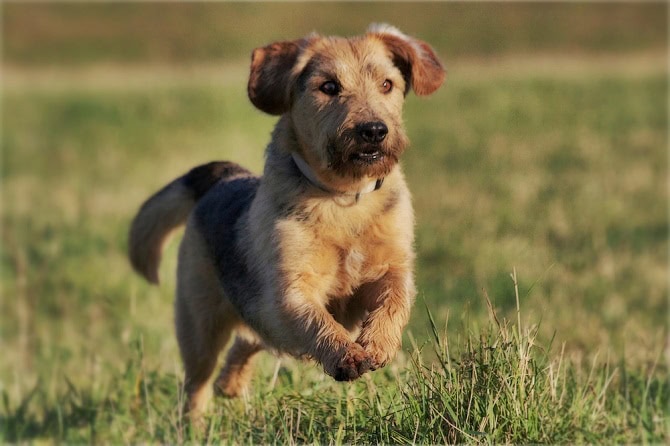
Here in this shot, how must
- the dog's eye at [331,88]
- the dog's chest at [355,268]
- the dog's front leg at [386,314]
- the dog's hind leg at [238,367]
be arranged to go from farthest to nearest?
the dog's hind leg at [238,367] < the dog's eye at [331,88] < the dog's chest at [355,268] < the dog's front leg at [386,314]

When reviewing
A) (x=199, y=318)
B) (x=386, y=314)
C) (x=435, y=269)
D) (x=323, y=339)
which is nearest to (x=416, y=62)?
(x=386, y=314)

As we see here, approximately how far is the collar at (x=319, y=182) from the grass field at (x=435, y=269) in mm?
795

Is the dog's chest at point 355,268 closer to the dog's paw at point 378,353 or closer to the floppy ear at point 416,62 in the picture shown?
the dog's paw at point 378,353

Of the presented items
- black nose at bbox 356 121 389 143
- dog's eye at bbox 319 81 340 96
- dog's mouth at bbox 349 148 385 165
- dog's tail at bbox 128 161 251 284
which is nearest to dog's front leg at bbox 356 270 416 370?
dog's mouth at bbox 349 148 385 165

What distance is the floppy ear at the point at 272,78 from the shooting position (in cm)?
532

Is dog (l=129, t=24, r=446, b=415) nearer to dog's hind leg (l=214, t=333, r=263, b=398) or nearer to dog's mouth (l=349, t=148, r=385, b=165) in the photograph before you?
dog's mouth (l=349, t=148, r=385, b=165)

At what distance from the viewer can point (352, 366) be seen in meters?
4.39

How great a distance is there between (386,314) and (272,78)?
4.55 feet

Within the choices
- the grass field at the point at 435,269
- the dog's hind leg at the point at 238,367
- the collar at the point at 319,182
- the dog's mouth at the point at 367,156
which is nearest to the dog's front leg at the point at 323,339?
the grass field at the point at 435,269

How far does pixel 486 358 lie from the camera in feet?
14.7

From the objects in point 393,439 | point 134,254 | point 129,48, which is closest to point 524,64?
point 129,48

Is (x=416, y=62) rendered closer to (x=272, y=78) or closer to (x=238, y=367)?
(x=272, y=78)

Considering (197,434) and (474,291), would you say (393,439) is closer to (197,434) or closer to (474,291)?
(197,434)

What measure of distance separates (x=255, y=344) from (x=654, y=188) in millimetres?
8690
